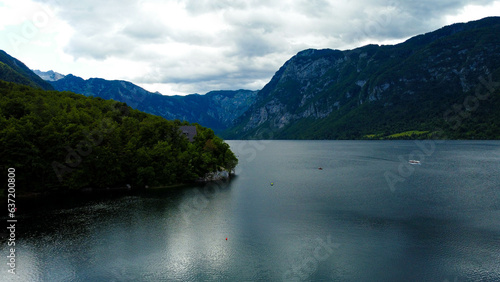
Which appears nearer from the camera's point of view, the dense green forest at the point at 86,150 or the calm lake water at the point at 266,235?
the calm lake water at the point at 266,235

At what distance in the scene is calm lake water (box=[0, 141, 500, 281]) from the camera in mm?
41906

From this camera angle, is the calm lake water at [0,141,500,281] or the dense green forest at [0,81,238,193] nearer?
the calm lake water at [0,141,500,281]

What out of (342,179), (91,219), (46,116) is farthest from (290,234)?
(46,116)

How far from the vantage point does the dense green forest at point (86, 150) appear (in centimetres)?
8331

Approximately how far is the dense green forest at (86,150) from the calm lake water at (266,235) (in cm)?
927

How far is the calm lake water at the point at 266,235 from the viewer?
4191 cm

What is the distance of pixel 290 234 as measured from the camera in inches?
2233

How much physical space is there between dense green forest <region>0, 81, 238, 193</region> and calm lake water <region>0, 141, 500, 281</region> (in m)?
9.27

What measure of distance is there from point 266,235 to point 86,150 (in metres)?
69.8

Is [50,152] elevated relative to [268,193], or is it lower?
elevated

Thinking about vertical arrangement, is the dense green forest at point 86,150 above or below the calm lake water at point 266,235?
above

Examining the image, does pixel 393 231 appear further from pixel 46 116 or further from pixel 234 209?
pixel 46 116

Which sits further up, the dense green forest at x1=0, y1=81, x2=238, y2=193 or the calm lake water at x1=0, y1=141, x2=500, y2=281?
the dense green forest at x1=0, y1=81, x2=238, y2=193

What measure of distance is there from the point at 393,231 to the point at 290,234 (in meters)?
20.3
